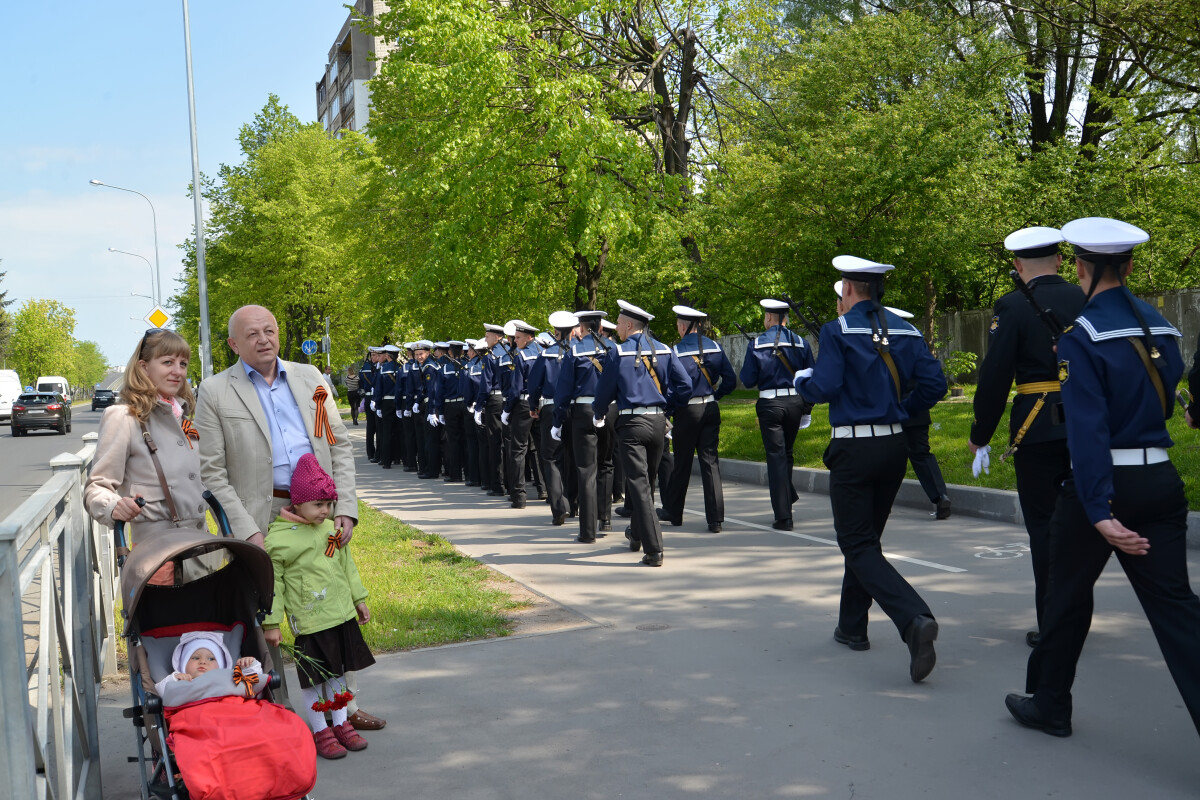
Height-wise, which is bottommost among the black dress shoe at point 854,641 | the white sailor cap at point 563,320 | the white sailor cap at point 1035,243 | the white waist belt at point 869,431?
the black dress shoe at point 854,641

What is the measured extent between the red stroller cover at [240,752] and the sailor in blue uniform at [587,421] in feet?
20.7

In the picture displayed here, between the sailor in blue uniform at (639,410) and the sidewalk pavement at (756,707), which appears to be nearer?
the sidewalk pavement at (756,707)

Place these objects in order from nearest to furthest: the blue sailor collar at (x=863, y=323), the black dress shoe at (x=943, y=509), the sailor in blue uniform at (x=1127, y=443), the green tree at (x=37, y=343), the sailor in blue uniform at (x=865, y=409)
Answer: the sailor in blue uniform at (x=1127, y=443), the sailor in blue uniform at (x=865, y=409), the blue sailor collar at (x=863, y=323), the black dress shoe at (x=943, y=509), the green tree at (x=37, y=343)

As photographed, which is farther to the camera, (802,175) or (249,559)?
(802,175)

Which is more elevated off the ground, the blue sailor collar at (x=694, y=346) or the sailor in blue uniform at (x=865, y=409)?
the blue sailor collar at (x=694, y=346)

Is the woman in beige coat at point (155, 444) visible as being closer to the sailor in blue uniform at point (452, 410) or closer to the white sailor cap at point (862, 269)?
the white sailor cap at point (862, 269)

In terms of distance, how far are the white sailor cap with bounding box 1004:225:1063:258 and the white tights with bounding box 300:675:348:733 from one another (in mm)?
3987

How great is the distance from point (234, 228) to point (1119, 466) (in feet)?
157

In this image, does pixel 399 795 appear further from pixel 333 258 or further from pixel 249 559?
pixel 333 258

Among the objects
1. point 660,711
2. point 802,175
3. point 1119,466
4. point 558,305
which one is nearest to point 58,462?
point 660,711

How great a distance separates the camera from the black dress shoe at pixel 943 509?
33.6 feet

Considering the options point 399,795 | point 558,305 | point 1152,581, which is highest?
point 558,305

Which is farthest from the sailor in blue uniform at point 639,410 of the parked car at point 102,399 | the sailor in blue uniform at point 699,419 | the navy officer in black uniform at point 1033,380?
the parked car at point 102,399

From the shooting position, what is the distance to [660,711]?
5.06 metres
